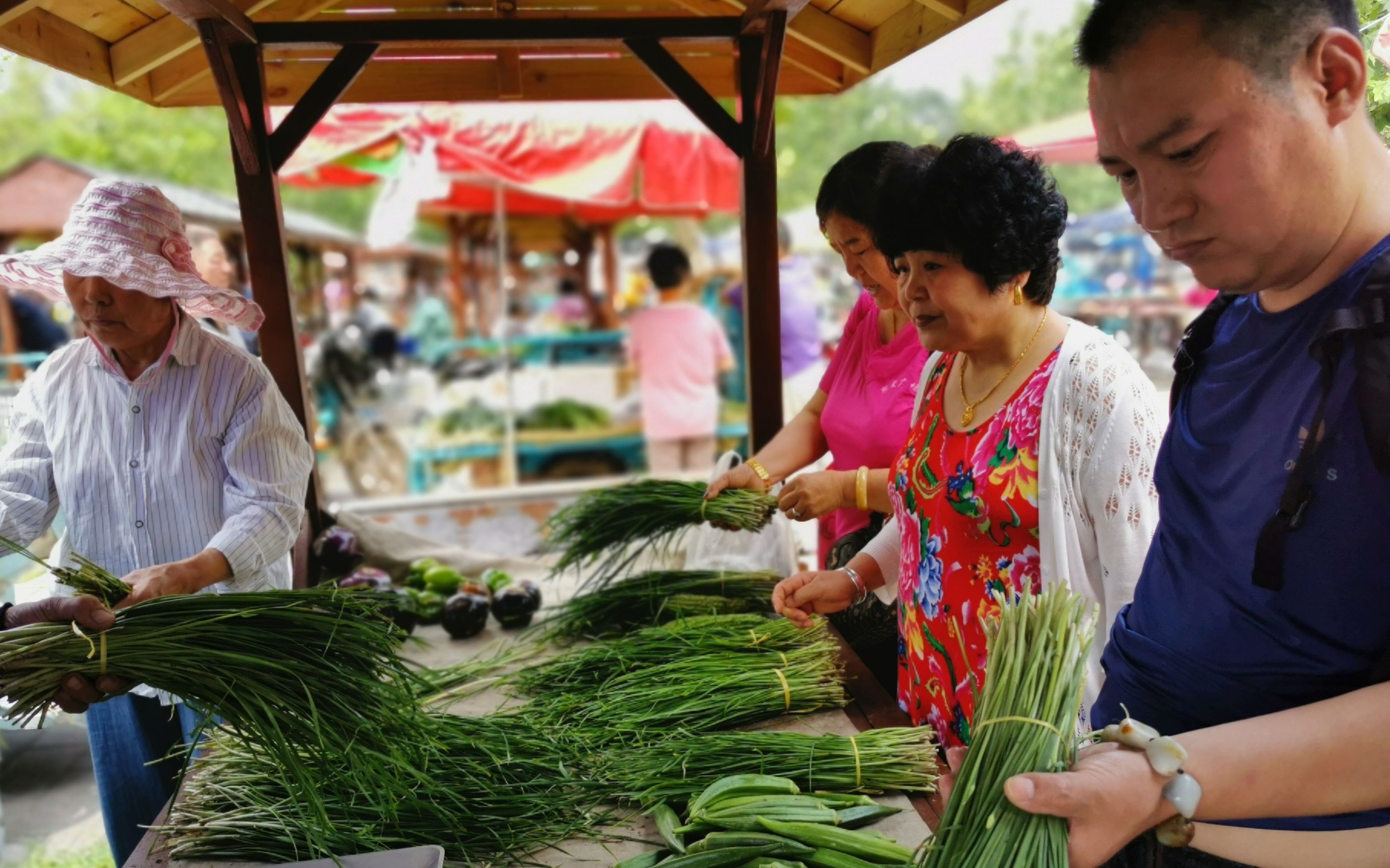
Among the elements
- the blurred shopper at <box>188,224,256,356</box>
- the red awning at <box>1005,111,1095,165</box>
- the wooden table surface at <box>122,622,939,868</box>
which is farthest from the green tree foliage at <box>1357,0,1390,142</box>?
the red awning at <box>1005,111,1095,165</box>

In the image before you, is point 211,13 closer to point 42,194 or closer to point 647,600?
point 647,600

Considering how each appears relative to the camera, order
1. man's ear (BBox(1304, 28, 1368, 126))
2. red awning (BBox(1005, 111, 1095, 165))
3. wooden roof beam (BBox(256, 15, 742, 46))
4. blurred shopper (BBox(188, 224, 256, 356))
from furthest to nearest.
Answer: red awning (BBox(1005, 111, 1095, 165))
blurred shopper (BBox(188, 224, 256, 356))
wooden roof beam (BBox(256, 15, 742, 46))
man's ear (BBox(1304, 28, 1368, 126))

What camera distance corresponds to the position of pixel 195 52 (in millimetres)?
3207

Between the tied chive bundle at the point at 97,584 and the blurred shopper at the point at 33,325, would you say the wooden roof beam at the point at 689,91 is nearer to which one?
the tied chive bundle at the point at 97,584

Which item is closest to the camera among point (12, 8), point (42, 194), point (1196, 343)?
point (1196, 343)

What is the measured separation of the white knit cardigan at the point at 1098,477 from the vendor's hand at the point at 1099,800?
68 centimetres

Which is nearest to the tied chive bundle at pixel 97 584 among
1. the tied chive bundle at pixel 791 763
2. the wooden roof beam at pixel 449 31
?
the tied chive bundle at pixel 791 763

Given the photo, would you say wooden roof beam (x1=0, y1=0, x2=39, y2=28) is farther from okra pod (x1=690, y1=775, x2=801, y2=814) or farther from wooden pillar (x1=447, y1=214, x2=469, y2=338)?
wooden pillar (x1=447, y1=214, x2=469, y2=338)

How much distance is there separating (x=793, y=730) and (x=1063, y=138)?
714cm

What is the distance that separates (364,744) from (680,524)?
4.37 ft

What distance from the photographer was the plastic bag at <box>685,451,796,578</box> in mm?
3156

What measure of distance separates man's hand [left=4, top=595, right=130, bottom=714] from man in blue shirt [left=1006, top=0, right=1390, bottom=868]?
59.7 inches

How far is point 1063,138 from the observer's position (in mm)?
7766

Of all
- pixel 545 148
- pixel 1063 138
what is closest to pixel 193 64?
pixel 545 148
